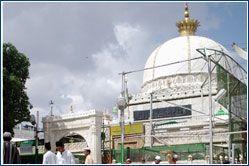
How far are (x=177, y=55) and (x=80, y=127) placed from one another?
18.0 m

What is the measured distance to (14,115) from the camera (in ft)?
73.2

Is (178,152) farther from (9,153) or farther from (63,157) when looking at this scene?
(9,153)

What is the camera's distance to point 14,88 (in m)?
22.4

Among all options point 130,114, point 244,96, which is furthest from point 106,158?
point 130,114

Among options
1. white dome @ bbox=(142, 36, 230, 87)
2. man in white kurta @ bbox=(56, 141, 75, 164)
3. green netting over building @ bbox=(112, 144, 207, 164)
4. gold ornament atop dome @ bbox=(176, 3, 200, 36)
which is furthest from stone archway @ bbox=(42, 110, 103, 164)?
gold ornament atop dome @ bbox=(176, 3, 200, 36)

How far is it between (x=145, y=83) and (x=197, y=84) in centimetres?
589

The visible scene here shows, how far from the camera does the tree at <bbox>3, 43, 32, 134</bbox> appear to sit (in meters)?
22.0

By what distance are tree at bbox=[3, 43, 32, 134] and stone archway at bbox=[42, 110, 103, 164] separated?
2969 millimetres

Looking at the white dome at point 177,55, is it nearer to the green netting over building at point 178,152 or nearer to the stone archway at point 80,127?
the stone archway at point 80,127

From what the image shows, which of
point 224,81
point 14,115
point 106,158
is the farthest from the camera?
point 106,158

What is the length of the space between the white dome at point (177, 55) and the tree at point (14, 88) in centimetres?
1769

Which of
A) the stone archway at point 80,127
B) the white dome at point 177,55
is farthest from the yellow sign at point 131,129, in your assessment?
the white dome at point 177,55

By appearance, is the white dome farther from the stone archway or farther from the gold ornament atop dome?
the stone archway

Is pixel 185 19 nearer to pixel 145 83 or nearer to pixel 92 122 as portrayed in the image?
pixel 145 83
